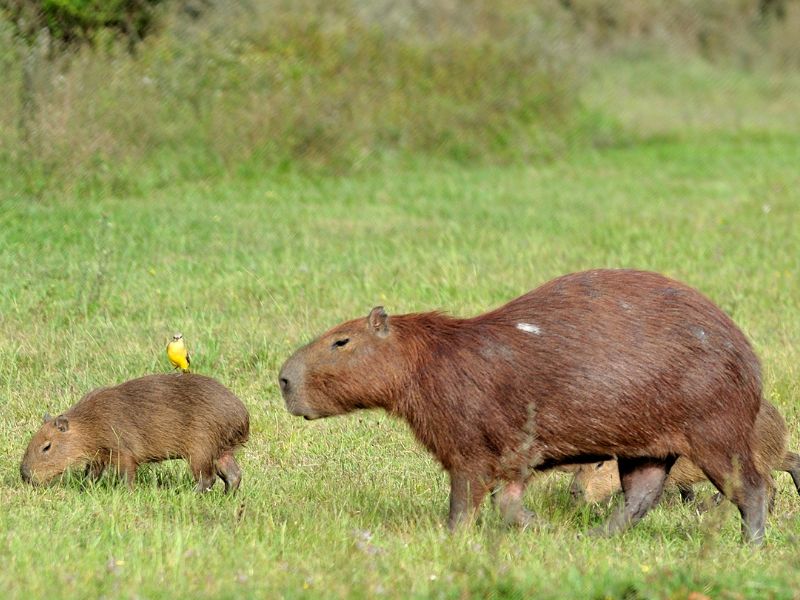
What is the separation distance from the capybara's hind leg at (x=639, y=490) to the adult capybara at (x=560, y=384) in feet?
0.44

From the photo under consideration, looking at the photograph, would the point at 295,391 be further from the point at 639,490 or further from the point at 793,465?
the point at 793,465

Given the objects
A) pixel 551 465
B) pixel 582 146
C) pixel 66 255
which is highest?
pixel 551 465

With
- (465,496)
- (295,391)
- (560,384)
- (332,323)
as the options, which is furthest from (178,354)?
(560,384)

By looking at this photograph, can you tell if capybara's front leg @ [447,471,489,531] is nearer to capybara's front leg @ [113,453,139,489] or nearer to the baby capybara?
the baby capybara

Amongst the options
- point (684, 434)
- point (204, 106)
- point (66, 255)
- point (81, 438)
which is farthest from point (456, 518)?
point (204, 106)

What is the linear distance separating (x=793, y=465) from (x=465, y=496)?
191cm

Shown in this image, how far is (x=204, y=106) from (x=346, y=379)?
9351 mm

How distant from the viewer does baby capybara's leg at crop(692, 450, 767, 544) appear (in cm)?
512

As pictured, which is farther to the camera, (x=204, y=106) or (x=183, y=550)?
(x=204, y=106)

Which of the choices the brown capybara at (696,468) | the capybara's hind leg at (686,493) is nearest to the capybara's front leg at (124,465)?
the brown capybara at (696,468)

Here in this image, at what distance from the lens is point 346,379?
5277 mm

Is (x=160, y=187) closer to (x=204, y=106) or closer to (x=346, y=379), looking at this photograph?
(x=204, y=106)

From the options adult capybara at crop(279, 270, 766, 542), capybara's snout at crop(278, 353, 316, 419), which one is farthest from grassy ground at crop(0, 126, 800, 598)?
capybara's snout at crop(278, 353, 316, 419)

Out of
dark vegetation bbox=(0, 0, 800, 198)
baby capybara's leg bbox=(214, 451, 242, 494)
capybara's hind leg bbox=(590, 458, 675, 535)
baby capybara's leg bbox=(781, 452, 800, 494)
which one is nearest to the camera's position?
capybara's hind leg bbox=(590, 458, 675, 535)
